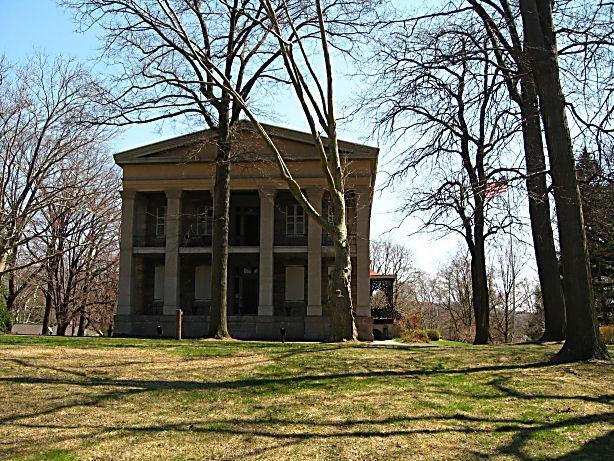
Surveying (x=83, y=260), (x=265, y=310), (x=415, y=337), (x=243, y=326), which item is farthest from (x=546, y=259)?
(x=83, y=260)

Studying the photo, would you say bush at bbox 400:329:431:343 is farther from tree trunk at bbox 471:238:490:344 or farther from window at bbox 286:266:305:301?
tree trunk at bbox 471:238:490:344

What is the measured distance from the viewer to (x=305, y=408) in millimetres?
7953

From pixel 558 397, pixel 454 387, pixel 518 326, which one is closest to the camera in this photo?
pixel 558 397

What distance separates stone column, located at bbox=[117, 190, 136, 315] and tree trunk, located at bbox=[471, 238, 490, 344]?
17.1 meters

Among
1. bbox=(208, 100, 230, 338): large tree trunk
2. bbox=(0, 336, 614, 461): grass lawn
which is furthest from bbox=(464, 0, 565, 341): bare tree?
bbox=(208, 100, 230, 338): large tree trunk

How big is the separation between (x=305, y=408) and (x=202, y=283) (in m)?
25.1

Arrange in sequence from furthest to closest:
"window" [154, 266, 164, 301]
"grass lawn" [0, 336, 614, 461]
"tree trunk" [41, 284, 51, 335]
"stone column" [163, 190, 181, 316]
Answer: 1. "tree trunk" [41, 284, 51, 335]
2. "window" [154, 266, 164, 301]
3. "stone column" [163, 190, 181, 316]
4. "grass lawn" [0, 336, 614, 461]

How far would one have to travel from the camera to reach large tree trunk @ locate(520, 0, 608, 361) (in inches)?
410

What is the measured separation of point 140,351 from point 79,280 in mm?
29491

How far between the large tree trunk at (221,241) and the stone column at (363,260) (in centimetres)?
1043

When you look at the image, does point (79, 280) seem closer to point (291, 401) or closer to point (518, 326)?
point (291, 401)

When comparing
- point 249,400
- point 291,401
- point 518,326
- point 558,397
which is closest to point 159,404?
point 249,400

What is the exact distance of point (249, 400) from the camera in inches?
333

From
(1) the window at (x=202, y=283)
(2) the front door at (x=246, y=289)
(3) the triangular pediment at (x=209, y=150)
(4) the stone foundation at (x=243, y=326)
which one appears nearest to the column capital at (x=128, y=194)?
(3) the triangular pediment at (x=209, y=150)
